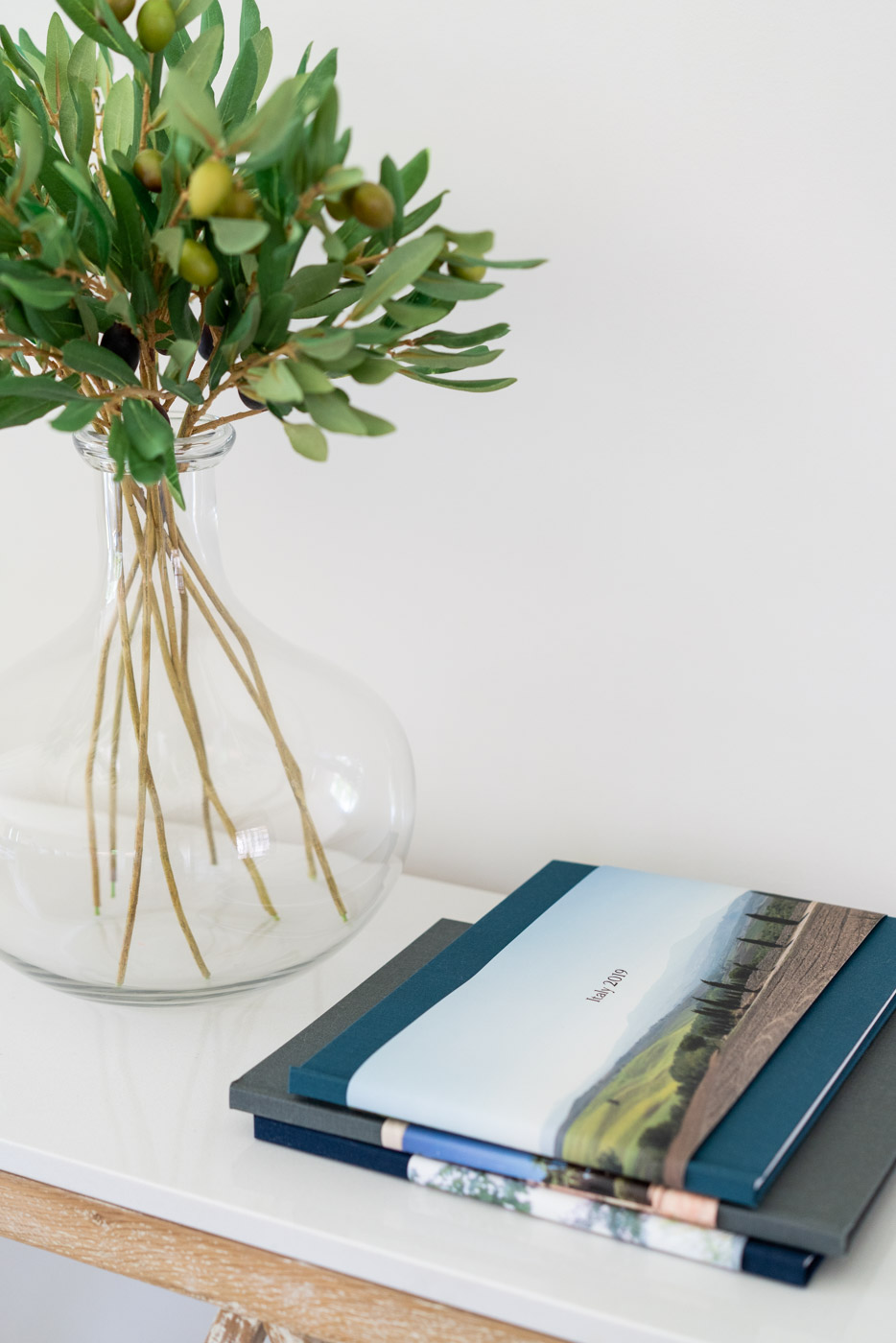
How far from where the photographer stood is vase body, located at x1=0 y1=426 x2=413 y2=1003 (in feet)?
2.16

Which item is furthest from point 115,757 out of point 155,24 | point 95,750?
point 155,24

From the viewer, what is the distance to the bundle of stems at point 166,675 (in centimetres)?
65

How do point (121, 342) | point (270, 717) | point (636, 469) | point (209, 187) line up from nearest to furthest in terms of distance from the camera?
point (209, 187) → point (121, 342) → point (270, 717) → point (636, 469)

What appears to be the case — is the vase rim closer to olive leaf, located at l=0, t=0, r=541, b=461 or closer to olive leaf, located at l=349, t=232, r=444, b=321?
olive leaf, located at l=0, t=0, r=541, b=461

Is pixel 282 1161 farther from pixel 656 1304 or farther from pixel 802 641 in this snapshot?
pixel 802 641

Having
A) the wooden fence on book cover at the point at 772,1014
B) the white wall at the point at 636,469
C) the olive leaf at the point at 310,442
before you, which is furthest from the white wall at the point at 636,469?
the olive leaf at the point at 310,442

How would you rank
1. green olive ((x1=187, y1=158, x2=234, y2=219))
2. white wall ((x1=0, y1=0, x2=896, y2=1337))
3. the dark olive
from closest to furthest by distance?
1. green olive ((x1=187, y1=158, x2=234, y2=219))
2. the dark olive
3. white wall ((x1=0, y1=0, x2=896, y2=1337))

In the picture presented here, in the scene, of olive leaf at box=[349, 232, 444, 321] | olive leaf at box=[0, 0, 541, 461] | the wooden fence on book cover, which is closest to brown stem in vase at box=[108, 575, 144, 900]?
olive leaf at box=[0, 0, 541, 461]

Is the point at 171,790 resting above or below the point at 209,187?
below

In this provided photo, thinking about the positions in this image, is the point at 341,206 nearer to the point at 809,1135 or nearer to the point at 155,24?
the point at 155,24

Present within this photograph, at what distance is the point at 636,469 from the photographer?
831 millimetres

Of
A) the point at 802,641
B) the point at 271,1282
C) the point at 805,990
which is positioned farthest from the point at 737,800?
the point at 271,1282

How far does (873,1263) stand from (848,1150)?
1.8 inches

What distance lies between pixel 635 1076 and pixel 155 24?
0.52 meters
